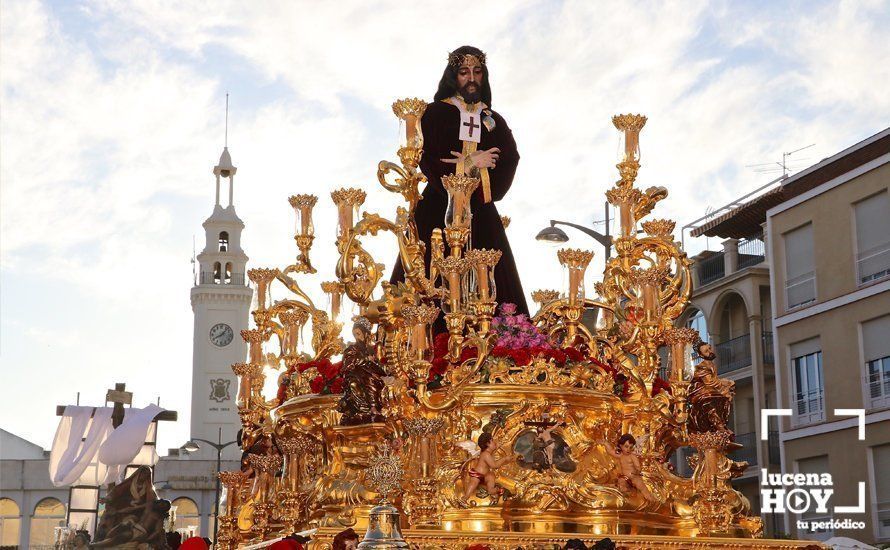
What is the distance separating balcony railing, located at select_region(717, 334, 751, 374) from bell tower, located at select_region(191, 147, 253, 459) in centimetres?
6911

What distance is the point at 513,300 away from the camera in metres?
18.5

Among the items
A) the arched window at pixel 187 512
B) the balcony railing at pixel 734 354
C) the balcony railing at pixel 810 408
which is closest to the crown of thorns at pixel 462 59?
the balcony railing at pixel 810 408

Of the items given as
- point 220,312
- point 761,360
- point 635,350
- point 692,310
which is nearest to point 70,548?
point 635,350

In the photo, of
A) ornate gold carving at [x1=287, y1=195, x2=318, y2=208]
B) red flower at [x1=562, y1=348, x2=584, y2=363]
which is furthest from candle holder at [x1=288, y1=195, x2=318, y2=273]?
red flower at [x1=562, y1=348, x2=584, y2=363]

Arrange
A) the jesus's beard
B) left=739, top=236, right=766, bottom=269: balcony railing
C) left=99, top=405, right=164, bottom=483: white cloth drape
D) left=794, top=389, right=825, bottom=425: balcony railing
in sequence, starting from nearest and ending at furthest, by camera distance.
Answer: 1. the jesus's beard
2. left=99, top=405, right=164, bottom=483: white cloth drape
3. left=794, top=389, right=825, bottom=425: balcony railing
4. left=739, top=236, right=766, bottom=269: balcony railing

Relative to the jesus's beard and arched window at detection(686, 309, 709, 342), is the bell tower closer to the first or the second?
arched window at detection(686, 309, 709, 342)

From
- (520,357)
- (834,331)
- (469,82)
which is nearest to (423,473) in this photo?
(520,357)

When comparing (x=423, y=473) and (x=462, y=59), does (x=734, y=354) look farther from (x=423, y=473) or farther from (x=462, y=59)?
(x=423, y=473)

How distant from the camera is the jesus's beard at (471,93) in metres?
18.8

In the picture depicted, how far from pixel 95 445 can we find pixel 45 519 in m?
68.4

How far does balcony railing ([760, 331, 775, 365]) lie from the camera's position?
43.9 metres

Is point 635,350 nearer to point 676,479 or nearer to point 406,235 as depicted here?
point 676,479

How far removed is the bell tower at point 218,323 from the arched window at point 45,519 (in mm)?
22281

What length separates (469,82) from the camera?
61.9ft
